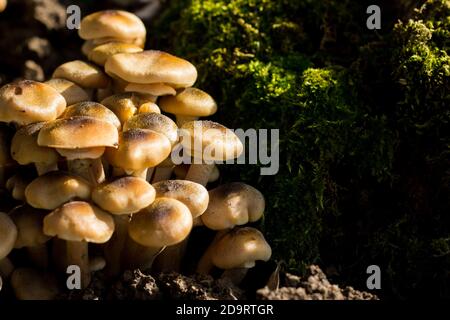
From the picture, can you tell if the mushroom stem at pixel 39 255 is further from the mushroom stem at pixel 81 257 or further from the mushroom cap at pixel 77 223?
the mushroom cap at pixel 77 223

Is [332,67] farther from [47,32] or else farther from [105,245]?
[47,32]

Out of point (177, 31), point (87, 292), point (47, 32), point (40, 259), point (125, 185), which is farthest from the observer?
point (47, 32)

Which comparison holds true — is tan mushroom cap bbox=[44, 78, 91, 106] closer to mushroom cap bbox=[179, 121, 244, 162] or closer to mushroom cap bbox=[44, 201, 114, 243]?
mushroom cap bbox=[179, 121, 244, 162]

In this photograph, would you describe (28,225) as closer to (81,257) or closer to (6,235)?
(6,235)

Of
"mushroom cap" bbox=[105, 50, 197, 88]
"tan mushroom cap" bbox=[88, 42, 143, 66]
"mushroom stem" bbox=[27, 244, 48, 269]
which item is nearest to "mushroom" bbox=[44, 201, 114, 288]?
"mushroom stem" bbox=[27, 244, 48, 269]

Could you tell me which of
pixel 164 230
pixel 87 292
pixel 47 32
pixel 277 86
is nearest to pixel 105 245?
pixel 87 292
